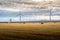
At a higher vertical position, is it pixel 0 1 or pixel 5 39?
pixel 0 1

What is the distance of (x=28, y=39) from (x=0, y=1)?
3622mm

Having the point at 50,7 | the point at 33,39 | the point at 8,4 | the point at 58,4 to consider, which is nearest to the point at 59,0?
the point at 58,4

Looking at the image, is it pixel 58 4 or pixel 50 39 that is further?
pixel 58 4

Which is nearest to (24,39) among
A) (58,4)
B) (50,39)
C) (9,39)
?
(9,39)

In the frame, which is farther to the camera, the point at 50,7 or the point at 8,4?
the point at 50,7

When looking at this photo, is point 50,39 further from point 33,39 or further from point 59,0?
point 59,0

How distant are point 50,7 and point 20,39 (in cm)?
593

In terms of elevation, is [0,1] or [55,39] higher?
[0,1]

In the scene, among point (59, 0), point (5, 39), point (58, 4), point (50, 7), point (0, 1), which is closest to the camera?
point (5, 39)

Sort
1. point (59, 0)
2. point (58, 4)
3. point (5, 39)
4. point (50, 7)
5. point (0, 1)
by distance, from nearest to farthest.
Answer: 1. point (5, 39)
2. point (0, 1)
3. point (59, 0)
4. point (58, 4)
5. point (50, 7)

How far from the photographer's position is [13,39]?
7422 millimetres

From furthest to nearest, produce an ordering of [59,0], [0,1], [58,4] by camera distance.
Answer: [58,4]
[59,0]
[0,1]

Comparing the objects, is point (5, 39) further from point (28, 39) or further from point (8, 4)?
point (8, 4)

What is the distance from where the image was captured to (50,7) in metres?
12.7
